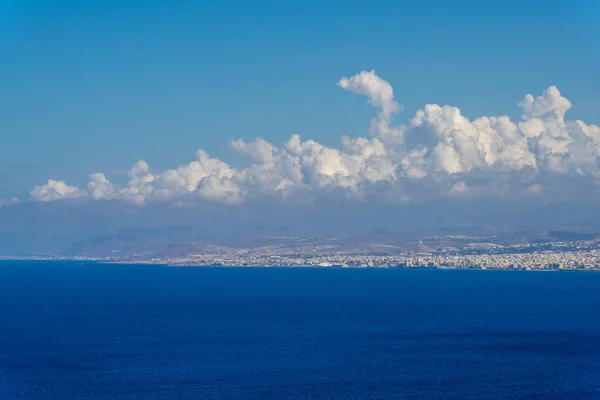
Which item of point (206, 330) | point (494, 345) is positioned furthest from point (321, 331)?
point (494, 345)

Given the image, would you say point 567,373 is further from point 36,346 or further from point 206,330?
point 36,346

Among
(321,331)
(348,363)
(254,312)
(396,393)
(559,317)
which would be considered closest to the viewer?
(396,393)

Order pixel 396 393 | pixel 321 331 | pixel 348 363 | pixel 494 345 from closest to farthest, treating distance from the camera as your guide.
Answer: pixel 396 393
pixel 348 363
pixel 494 345
pixel 321 331

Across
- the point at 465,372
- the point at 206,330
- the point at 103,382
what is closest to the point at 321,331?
the point at 206,330

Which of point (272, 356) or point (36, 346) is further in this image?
point (36, 346)

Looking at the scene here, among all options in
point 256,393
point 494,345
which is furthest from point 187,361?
point 494,345

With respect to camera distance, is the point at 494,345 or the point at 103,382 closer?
the point at 103,382

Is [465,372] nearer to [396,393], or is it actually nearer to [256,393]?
[396,393]


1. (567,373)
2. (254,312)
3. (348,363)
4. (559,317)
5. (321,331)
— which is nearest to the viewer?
(567,373)

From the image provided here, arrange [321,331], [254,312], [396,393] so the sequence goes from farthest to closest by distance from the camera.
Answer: [254,312] → [321,331] → [396,393]
